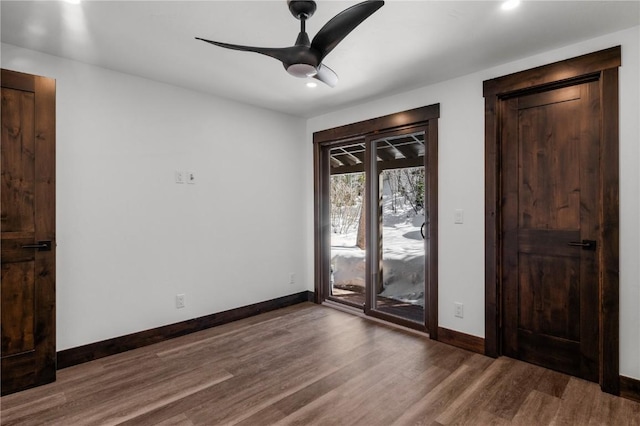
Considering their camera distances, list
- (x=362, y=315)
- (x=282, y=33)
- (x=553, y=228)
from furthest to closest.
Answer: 1. (x=362, y=315)
2. (x=553, y=228)
3. (x=282, y=33)

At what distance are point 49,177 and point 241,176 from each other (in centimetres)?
174

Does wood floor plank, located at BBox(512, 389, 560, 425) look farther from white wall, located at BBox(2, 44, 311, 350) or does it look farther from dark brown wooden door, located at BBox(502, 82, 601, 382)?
white wall, located at BBox(2, 44, 311, 350)

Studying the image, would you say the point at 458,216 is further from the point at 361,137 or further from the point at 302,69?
the point at 302,69

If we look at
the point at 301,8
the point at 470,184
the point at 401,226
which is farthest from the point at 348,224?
the point at 301,8

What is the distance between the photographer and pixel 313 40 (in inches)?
66.7

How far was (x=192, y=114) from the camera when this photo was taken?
335cm

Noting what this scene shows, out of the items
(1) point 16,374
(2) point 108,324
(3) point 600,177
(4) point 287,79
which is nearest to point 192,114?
(4) point 287,79

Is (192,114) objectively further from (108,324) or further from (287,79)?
(108,324)

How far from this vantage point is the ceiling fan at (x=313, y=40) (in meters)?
1.58

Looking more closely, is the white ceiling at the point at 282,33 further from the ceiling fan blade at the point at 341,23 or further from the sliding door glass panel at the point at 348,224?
the sliding door glass panel at the point at 348,224

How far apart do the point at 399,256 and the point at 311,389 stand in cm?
189

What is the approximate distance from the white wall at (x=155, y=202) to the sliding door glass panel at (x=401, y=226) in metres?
1.22

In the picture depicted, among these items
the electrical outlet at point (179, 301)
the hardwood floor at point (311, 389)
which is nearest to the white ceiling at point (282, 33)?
the electrical outlet at point (179, 301)

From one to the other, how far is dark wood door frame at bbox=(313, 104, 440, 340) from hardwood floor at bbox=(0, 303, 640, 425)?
1.74 feet
